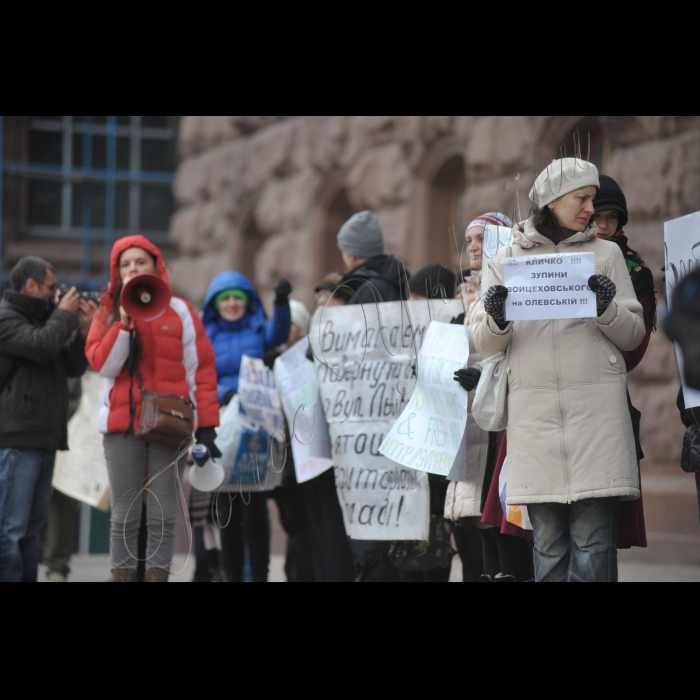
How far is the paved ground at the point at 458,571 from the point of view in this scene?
6781 millimetres

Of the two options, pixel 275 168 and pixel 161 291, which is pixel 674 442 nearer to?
pixel 161 291

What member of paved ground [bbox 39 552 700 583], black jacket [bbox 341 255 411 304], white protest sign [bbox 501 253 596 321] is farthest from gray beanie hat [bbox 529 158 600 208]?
paved ground [bbox 39 552 700 583]

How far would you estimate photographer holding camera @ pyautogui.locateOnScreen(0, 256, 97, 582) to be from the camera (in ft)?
18.3

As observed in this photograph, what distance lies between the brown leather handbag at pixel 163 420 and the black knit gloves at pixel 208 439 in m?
0.21

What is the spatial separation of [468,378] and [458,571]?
325cm

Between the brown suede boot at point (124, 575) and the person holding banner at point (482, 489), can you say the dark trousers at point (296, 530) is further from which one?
the person holding banner at point (482, 489)

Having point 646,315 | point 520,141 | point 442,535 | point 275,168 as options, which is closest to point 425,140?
point 520,141

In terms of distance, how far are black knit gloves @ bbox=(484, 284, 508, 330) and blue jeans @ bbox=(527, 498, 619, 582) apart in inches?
26.5

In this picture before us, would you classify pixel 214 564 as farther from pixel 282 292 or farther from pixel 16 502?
pixel 282 292

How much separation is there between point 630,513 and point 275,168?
342 inches

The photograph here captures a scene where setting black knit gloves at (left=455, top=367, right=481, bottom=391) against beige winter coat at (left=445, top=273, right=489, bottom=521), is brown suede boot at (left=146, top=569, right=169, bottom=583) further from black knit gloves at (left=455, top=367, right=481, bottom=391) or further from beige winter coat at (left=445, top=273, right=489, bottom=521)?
black knit gloves at (left=455, top=367, right=481, bottom=391)

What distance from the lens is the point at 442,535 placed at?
17.9 ft

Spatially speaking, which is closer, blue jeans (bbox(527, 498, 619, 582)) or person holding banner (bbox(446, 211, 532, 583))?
blue jeans (bbox(527, 498, 619, 582))

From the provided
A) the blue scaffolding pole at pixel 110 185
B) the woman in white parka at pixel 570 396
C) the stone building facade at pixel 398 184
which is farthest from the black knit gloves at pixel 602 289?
the blue scaffolding pole at pixel 110 185
